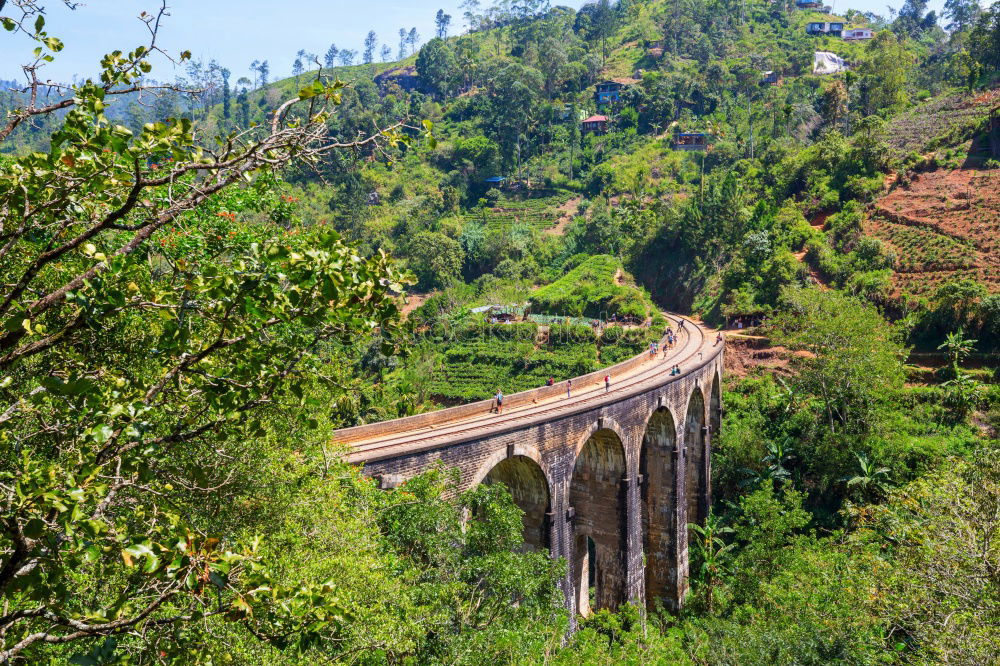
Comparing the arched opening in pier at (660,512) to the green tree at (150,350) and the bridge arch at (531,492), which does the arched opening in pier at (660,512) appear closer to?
the bridge arch at (531,492)

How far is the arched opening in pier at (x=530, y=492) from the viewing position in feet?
71.6

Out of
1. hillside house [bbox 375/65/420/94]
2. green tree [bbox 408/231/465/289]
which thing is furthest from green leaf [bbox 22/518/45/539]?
hillside house [bbox 375/65/420/94]

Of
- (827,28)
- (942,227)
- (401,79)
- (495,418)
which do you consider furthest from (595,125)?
(495,418)

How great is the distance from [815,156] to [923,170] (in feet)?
28.6

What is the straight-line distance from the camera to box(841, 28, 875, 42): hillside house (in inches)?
4540

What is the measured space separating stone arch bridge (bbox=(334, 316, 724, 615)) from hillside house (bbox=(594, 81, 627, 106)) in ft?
226

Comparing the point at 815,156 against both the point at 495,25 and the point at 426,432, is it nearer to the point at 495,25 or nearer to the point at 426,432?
the point at 426,432

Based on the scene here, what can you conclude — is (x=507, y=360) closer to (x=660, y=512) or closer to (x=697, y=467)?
(x=697, y=467)

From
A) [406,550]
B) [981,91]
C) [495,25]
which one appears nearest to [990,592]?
[406,550]

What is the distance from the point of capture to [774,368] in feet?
146

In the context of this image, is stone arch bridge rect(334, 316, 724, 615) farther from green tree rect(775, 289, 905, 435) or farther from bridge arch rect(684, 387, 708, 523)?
green tree rect(775, 289, 905, 435)

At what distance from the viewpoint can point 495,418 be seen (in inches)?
925

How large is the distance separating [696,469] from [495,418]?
18.5 meters

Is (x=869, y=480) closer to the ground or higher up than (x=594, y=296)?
closer to the ground
